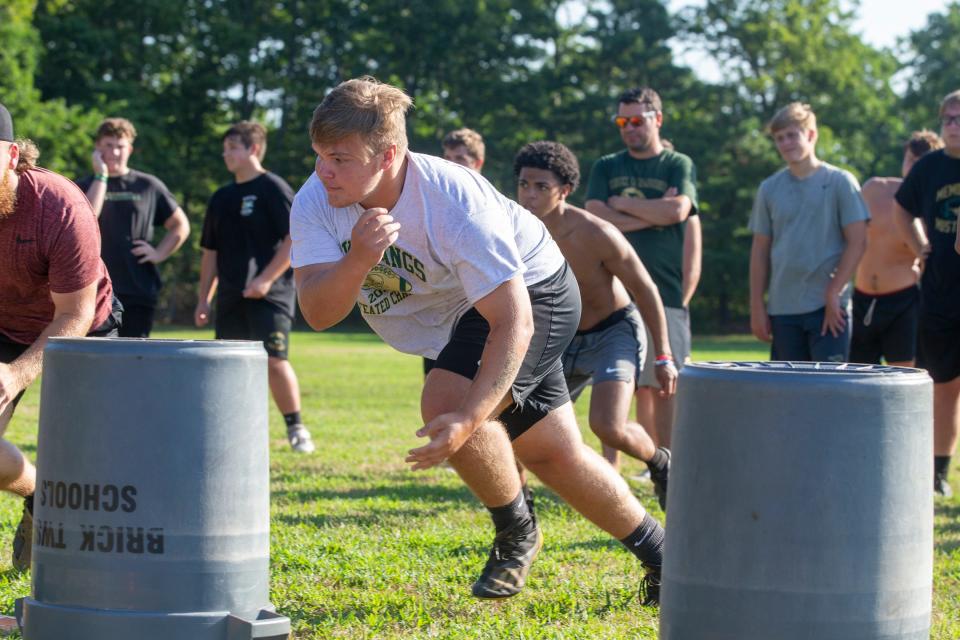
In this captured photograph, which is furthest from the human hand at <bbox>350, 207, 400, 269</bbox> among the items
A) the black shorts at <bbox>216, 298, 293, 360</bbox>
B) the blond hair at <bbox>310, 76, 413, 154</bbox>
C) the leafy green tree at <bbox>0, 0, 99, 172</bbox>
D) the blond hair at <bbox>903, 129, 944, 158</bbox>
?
the leafy green tree at <bbox>0, 0, 99, 172</bbox>

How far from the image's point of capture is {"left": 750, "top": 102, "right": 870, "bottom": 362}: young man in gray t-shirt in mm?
7621

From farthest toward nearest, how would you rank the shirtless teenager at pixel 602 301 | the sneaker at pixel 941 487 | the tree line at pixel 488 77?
the tree line at pixel 488 77 → the sneaker at pixel 941 487 → the shirtless teenager at pixel 602 301

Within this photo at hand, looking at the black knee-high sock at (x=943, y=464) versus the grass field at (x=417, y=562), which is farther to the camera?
the black knee-high sock at (x=943, y=464)

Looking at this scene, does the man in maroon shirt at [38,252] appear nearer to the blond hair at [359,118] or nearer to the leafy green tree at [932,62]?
the blond hair at [359,118]

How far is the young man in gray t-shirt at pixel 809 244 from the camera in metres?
7.62

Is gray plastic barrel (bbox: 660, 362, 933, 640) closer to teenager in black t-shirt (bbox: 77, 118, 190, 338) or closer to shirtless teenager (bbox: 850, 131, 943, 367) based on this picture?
shirtless teenager (bbox: 850, 131, 943, 367)

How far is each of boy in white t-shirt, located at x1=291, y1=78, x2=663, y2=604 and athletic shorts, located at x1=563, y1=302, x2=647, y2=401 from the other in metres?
1.75

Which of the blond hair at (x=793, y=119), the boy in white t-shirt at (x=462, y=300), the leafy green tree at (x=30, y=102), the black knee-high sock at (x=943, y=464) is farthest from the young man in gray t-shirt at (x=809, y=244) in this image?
the leafy green tree at (x=30, y=102)

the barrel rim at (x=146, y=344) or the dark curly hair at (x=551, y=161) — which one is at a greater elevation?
the dark curly hair at (x=551, y=161)

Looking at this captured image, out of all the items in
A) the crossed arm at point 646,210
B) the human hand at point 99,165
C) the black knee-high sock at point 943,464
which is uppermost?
the human hand at point 99,165

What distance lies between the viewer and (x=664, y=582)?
10.2ft

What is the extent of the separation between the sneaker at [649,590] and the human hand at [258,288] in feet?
15.5

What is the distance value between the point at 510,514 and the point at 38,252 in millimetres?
1917

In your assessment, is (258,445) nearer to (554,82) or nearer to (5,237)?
(5,237)
